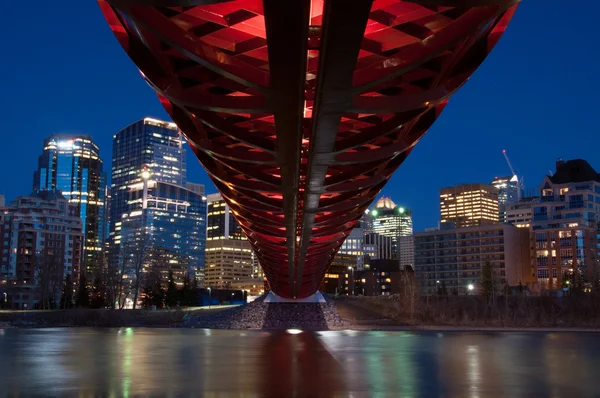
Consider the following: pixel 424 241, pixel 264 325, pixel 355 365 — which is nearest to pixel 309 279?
pixel 264 325

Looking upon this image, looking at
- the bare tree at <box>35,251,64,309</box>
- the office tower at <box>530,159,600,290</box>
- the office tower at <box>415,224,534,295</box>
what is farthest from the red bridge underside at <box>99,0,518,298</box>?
Result: the office tower at <box>415,224,534,295</box>

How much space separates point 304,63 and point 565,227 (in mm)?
142210

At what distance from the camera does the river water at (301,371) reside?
546 inches

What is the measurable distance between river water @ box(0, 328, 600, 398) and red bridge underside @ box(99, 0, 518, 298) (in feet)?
18.0

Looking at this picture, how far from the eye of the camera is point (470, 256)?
158 metres

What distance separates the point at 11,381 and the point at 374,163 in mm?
11181

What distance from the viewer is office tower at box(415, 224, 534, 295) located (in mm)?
149375

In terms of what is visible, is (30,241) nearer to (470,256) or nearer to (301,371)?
(470,256)

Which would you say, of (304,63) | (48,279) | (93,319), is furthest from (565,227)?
(304,63)

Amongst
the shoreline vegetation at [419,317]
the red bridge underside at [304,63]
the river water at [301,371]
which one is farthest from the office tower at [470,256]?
the red bridge underside at [304,63]

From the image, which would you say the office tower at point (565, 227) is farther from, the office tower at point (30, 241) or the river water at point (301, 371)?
the river water at point (301, 371)

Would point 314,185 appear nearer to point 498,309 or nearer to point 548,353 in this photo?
point 548,353

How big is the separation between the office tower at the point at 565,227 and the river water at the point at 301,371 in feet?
385

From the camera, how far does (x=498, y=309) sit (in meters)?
63.1
